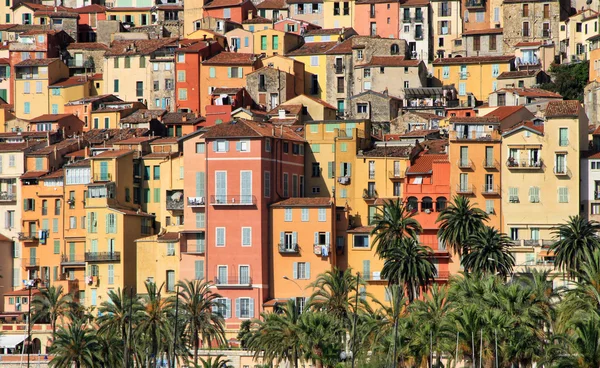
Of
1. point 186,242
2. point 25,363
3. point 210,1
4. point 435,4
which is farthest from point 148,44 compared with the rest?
point 25,363

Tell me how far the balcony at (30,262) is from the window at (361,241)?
29.2 metres

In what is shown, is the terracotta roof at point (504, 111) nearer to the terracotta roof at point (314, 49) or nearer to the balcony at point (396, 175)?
the balcony at point (396, 175)

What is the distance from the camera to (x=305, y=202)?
113 meters

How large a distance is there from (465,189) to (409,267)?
10442 mm

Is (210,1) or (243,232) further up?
(210,1)

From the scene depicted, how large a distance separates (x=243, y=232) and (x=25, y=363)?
19487 millimetres

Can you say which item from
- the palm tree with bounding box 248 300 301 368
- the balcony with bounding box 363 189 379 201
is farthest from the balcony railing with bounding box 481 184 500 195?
the palm tree with bounding box 248 300 301 368

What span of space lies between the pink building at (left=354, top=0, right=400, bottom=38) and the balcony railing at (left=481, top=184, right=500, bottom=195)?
147ft

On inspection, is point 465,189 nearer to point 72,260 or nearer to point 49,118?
point 72,260

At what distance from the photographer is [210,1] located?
163 meters

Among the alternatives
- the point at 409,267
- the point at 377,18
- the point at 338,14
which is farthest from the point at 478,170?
the point at 338,14

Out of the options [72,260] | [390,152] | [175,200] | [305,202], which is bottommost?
[72,260]

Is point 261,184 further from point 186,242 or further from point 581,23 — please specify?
point 581,23

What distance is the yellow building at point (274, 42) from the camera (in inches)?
5960
